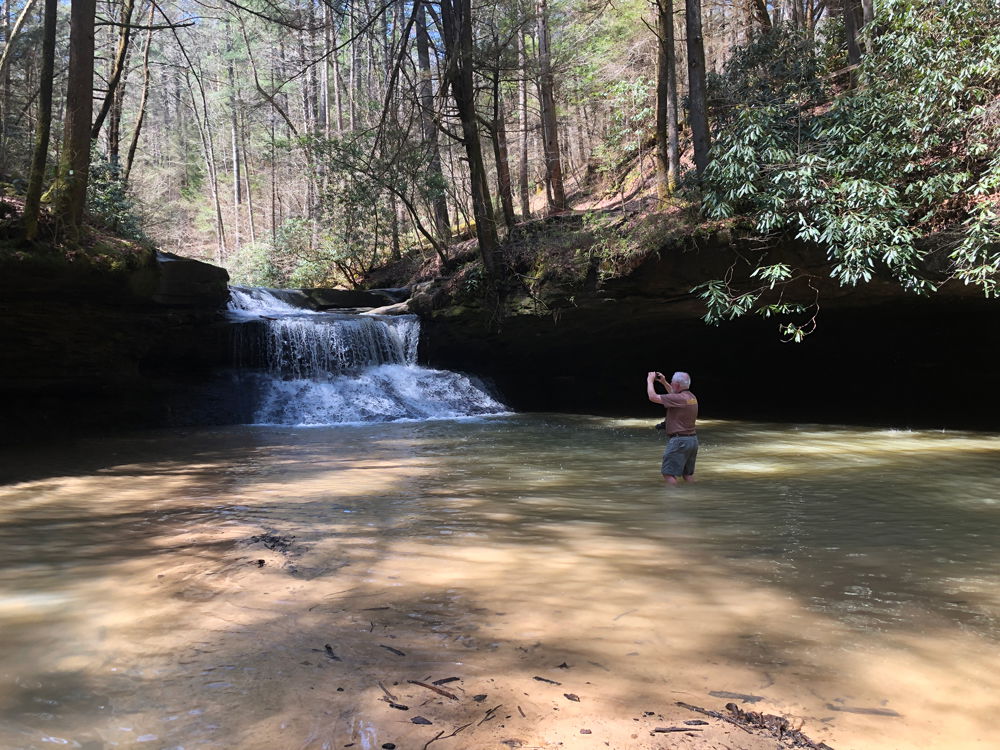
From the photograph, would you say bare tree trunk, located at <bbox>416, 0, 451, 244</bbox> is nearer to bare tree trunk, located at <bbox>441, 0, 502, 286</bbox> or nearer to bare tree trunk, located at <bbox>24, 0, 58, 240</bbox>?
bare tree trunk, located at <bbox>441, 0, 502, 286</bbox>

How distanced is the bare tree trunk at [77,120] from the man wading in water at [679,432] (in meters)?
8.87

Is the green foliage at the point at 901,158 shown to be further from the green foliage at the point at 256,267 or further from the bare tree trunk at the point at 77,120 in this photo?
the green foliage at the point at 256,267

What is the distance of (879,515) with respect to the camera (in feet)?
17.7

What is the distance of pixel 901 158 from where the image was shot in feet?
30.4

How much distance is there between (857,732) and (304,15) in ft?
38.3

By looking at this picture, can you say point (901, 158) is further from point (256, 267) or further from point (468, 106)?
point (256, 267)

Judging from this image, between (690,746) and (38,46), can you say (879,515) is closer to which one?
(690,746)

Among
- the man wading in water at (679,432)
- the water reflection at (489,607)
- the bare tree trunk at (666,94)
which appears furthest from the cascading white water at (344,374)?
the man wading in water at (679,432)

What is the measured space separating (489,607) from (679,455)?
4.23 m

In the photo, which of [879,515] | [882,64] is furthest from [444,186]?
[879,515]

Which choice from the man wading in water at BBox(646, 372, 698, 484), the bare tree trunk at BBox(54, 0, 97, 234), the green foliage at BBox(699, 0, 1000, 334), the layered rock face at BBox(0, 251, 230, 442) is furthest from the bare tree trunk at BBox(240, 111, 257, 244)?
the man wading in water at BBox(646, 372, 698, 484)

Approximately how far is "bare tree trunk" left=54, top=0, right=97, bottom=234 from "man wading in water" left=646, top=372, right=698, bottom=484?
29.1 ft

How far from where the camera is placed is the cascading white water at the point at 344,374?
14703 mm

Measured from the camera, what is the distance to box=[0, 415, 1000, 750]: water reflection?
7.14ft
